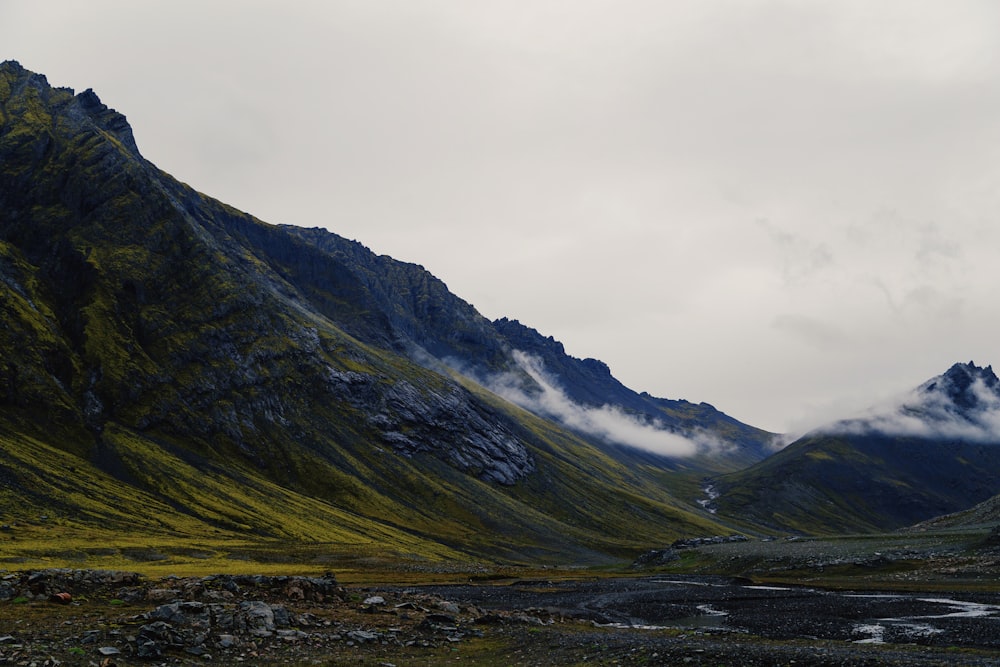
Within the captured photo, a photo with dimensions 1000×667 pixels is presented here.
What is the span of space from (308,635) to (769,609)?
55986 millimetres

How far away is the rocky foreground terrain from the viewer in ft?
102

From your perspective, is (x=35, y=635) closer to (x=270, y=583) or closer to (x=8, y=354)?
(x=270, y=583)

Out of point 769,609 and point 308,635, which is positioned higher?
point 308,635

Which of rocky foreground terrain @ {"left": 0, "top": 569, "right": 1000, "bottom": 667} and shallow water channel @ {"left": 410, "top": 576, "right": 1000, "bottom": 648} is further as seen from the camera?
shallow water channel @ {"left": 410, "top": 576, "right": 1000, "bottom": 648}

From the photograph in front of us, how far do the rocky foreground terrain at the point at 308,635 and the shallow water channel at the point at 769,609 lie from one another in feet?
8.84

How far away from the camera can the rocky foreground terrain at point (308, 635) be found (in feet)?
102

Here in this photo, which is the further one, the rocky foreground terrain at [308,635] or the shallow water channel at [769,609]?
the shallow water channel at [769,609]

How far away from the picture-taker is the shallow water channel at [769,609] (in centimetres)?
5194

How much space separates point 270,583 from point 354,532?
Answer: 143 meters

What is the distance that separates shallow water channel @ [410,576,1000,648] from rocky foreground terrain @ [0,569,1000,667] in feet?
8.84

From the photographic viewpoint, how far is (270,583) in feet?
165

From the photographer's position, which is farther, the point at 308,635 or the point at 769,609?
the point at 769,609

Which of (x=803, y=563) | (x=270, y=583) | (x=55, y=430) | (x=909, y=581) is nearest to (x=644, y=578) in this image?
(x=803, y=563)

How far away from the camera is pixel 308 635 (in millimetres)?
37344
